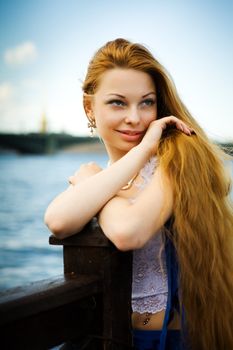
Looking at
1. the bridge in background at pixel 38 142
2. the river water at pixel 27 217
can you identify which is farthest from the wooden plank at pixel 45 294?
the bridge in background at pixel 38 142

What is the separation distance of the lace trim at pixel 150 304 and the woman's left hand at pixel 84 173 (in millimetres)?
427

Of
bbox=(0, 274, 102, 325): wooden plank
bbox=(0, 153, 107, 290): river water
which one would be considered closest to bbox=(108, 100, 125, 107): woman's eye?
bbox=(0, 274, 102, 325): wooden plank

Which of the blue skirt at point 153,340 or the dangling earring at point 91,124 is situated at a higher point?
the dangling earring at point 91,124

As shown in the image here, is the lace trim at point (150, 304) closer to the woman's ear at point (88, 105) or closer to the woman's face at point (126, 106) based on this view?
the woman's face at point (126, 106)

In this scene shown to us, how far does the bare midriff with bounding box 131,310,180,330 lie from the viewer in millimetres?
1525

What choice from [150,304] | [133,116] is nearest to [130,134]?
[133,116]

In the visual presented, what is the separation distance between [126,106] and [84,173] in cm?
27

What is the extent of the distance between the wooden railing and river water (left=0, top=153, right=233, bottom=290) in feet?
14.6

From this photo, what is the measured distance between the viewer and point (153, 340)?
151 centimetres

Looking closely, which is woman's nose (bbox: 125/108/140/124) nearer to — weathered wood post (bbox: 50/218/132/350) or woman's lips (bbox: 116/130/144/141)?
woman's lips (bbox: 116/130/144/141)

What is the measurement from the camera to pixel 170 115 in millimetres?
1800

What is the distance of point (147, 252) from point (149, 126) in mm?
431

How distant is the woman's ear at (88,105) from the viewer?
1906 mm

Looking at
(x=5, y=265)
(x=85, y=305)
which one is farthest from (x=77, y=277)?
(x=5, y=265)
